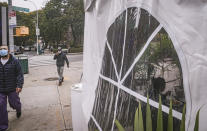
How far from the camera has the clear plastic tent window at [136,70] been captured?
4.16 ft

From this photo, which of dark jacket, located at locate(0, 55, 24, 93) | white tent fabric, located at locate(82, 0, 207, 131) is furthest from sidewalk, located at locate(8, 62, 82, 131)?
white tent fabric, located at locate(82, 0, 207, 131)

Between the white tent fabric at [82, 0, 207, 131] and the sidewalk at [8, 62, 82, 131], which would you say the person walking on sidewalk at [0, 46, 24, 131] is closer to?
the sidewalk at [8, 62, 82, 131]

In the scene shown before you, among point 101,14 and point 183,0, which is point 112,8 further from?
point 183,0

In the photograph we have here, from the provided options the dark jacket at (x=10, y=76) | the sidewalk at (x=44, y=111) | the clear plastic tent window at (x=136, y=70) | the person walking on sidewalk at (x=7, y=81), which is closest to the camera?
the clear plastic tent window at (x=136, y=70)

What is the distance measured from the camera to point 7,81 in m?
4.05

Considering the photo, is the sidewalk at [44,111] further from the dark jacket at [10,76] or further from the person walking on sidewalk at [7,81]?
the dark jacket at [10,76]

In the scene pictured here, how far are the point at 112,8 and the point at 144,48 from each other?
2.66ft

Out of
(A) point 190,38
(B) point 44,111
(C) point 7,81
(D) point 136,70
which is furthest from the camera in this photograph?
(B) point 44,111

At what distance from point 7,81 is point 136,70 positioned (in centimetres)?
341

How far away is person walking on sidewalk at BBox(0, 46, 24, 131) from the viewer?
3889mm

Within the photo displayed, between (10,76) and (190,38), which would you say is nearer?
(190,38)

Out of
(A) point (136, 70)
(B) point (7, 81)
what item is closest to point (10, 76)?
(B) point (7, 81)

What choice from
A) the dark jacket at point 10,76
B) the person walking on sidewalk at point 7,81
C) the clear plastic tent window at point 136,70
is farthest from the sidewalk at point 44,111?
the clear plastic tent window at point 136,70

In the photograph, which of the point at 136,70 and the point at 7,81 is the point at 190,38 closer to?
the point at 136,70
